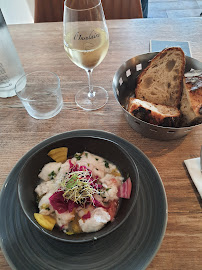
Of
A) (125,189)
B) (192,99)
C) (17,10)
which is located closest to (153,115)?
(192,99)

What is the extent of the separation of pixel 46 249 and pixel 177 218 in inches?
12.8

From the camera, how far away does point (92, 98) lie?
3.04 ft

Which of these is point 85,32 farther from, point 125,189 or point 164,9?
point 164,9

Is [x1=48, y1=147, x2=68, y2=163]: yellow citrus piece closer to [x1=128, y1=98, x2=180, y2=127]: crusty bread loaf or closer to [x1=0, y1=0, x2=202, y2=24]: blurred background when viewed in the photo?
[x1=128, y1=98, x2=180, y2=127]: crusty bread loaf

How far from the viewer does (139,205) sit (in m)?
0.61

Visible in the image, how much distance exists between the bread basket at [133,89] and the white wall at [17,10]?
64.3 inches

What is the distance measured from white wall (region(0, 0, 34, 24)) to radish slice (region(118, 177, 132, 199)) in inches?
78.1

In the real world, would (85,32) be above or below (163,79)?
above

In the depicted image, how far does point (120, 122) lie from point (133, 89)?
0.15 m

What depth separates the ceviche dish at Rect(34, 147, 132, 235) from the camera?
556mm

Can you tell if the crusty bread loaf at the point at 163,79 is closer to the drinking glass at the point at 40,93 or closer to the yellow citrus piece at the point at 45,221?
the drinking glass at the point at 40,93

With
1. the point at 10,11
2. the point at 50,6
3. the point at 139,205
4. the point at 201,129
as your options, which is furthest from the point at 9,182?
the point at 10,11

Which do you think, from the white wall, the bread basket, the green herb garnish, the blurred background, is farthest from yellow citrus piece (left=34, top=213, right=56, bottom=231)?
the blurred background

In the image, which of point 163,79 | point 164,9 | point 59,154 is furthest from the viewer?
point 164,9
